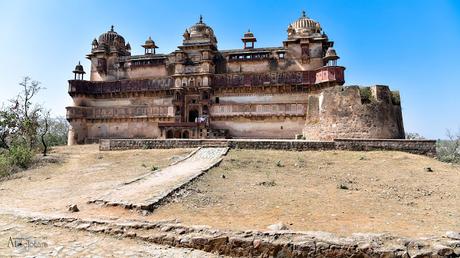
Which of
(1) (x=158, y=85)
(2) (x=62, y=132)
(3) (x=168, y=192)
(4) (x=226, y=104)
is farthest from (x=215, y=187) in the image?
(2) (x=62, y=132)

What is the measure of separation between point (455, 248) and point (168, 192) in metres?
8.18

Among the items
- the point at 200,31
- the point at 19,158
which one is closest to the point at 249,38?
the point at 200,31

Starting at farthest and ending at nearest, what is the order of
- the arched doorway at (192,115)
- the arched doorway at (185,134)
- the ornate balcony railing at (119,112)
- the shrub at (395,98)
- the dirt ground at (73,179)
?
the ornate balcony railing at (119,112) < the arched doorway at (192,115) < the arched doorway at (185,134) < the shrub at (395,98) < the dirt ground at (73,179)

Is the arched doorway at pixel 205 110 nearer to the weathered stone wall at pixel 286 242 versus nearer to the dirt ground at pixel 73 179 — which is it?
the dirt ground at pixel 73 179

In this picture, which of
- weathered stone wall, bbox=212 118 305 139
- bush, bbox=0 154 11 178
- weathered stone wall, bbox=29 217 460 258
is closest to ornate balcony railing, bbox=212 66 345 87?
weathered stone wall, bbox=212 118 305 139

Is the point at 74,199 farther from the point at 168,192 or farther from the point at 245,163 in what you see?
→ the point at 245,163

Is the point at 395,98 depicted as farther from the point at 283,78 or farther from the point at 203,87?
the point at 203,87

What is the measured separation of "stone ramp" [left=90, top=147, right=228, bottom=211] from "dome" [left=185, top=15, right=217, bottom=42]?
78.5 feet

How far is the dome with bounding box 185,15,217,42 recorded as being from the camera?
1571 inches

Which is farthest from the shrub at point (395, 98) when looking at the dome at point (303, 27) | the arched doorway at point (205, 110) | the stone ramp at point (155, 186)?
the arched doorway at point (205, 110)

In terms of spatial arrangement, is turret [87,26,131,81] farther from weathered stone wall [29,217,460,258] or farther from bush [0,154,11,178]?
weathered stone wall [29,217,460,258]

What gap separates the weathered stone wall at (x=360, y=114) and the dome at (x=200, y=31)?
61.4 feet

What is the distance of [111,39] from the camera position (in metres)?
43.1

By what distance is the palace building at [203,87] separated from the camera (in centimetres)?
3500
